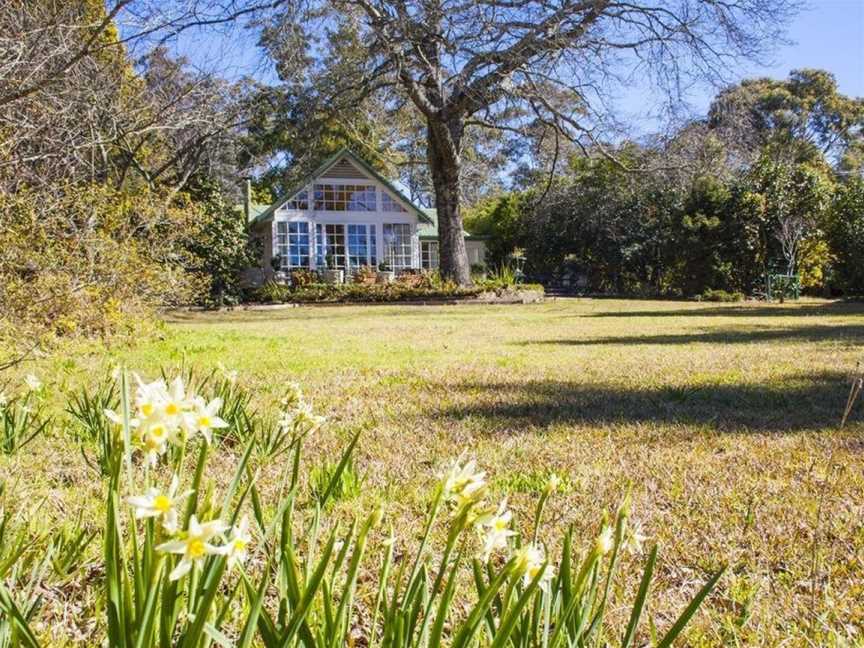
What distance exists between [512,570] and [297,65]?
15.3 meters

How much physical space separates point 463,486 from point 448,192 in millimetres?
18354

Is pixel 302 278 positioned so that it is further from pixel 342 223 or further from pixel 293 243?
pixel 342 223

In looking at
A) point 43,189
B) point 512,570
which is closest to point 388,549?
point 512,570

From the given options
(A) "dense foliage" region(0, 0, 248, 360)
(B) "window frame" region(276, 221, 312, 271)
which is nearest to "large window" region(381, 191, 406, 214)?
(B) "window frame" region(276, 221, 312, 271)

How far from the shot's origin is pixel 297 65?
14523 millimetres

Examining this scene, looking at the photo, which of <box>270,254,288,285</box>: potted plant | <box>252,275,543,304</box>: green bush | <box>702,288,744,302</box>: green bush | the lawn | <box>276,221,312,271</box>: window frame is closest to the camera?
the lawn

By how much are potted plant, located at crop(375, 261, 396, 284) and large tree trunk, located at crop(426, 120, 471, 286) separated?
408cm

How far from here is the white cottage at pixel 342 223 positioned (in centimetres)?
2414

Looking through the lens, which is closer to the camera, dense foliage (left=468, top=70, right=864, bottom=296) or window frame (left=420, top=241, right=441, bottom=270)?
dense foliage (left=468, top=70, right=864, bottom=296)

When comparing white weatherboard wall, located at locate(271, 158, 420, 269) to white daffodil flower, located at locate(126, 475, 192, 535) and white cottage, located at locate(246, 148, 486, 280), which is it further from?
white daffodil flower, located at locate(126, 475, 192, 535)

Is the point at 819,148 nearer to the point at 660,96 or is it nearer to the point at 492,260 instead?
the point at 492,260

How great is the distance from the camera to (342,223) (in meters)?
24.8

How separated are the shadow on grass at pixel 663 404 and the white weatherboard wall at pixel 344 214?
2055cm

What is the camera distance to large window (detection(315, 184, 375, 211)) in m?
24.6
